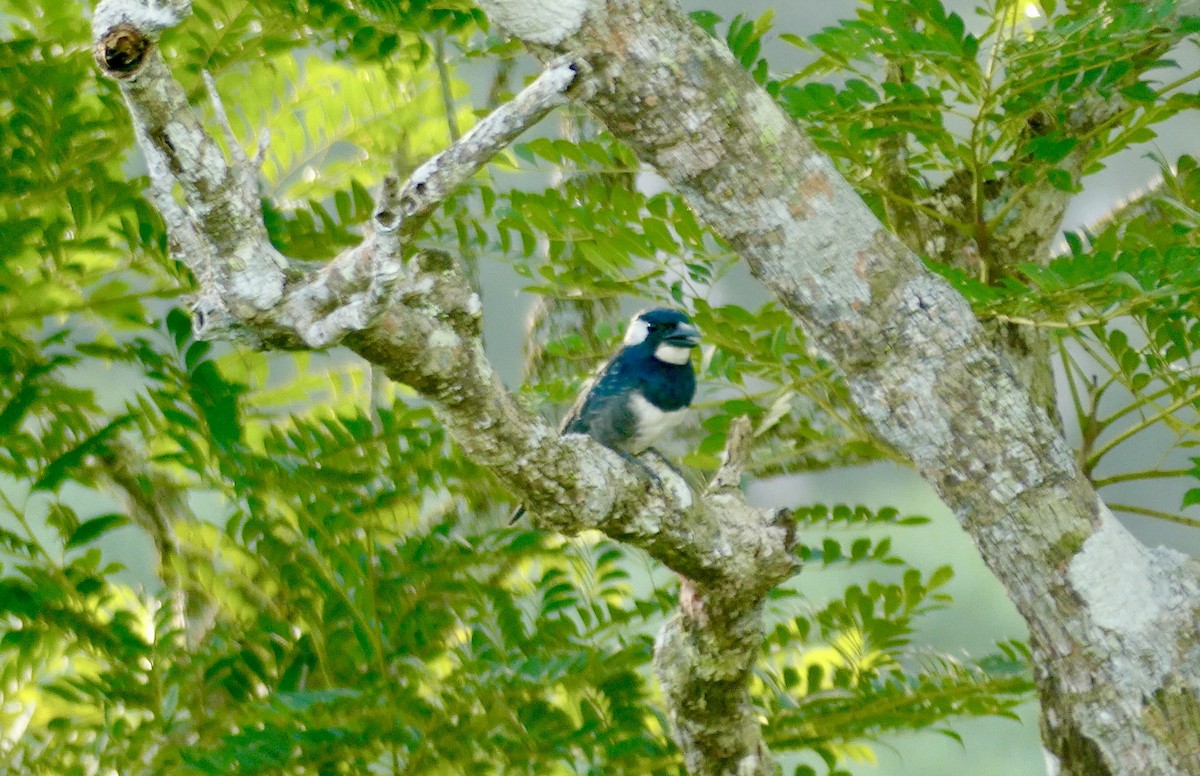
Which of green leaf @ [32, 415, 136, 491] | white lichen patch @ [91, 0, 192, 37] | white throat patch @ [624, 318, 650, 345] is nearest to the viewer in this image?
white lichen patch @ [91, 0, 192, 37]

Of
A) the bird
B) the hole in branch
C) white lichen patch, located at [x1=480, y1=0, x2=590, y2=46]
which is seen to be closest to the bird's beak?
the bird

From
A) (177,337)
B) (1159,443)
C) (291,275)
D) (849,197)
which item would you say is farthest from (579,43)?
(1159,443)

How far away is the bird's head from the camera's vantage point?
183 centimetres

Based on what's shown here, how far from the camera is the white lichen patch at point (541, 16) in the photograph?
1.19 meters

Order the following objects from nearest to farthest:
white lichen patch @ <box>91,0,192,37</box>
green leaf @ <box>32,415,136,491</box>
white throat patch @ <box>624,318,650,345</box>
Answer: white lichen patch @ <box>91,0,192,37</box>
green leaf @ <box>32,415,136,491</box>
white throat patch @ <box>624,318,650,345</box>

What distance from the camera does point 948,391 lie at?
4.09ft

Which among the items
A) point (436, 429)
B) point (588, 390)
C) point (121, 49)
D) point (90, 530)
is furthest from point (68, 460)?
point (121, 49)

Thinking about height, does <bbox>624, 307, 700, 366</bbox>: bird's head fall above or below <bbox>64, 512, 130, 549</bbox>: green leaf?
above

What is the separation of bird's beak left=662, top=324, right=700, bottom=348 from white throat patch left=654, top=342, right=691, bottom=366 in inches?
0.6

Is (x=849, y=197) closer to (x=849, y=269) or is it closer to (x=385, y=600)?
(x=849, y=269)

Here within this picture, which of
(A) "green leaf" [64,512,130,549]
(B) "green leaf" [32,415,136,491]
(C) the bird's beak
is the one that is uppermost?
(C) the bird's beak

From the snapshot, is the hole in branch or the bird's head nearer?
the hole in branch

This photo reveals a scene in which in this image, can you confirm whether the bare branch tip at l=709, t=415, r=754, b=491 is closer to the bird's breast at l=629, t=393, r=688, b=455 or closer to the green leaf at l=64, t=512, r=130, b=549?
the bird's breast at l=629, t=393, r=688, b=455

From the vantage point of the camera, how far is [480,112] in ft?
5.12
